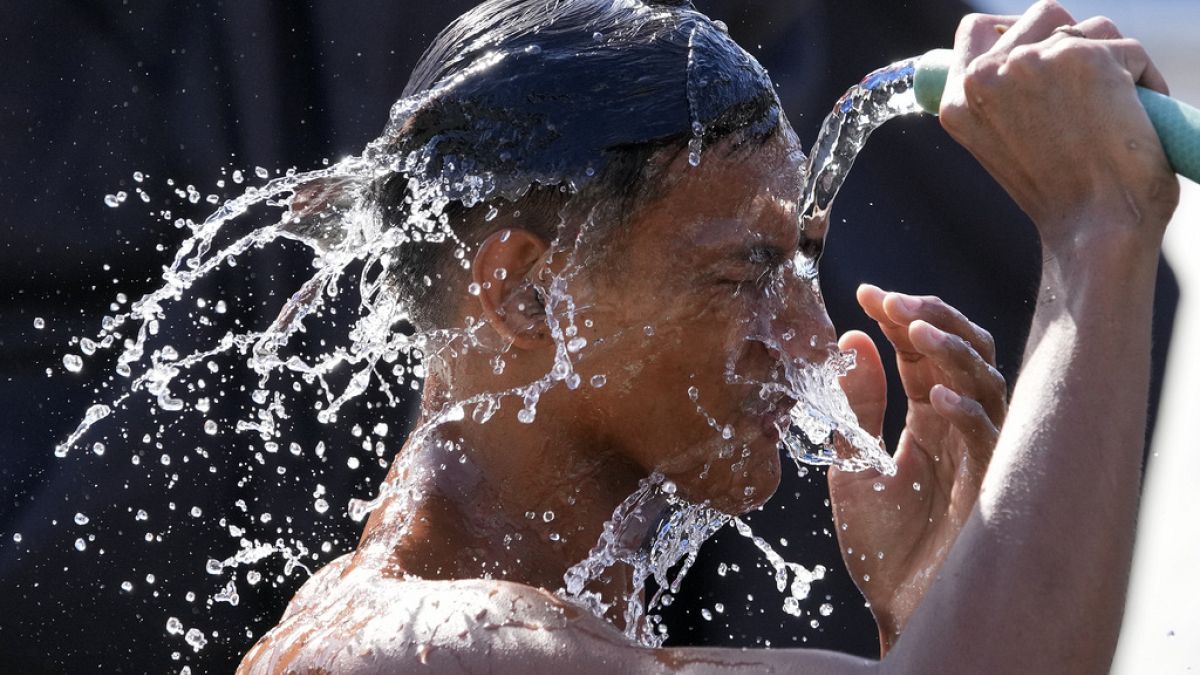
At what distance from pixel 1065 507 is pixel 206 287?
2.48 m

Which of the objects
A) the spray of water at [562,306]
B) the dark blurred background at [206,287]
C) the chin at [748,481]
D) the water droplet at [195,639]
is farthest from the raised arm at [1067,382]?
the water droplet at [195,639]

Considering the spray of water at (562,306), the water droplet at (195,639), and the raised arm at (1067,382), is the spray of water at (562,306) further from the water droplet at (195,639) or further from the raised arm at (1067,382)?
the water droplet at (195,639)

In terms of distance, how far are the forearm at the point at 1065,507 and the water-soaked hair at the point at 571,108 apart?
59cm

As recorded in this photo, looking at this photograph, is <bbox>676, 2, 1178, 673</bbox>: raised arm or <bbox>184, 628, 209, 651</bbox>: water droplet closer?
<bbox>676, 2, 1178, 673</bbox>: raised arm

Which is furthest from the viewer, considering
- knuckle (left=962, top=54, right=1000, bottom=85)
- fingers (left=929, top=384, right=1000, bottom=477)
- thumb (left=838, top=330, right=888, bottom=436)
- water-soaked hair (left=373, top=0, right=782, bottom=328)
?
thumb (left=838, top=330, right=888, bottom=436)

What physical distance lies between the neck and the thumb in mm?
424

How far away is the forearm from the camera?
1328mm

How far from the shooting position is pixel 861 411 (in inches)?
86.4

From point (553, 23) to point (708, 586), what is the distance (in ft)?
5.89

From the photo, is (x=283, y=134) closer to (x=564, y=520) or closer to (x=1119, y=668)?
(x=564, y=520)

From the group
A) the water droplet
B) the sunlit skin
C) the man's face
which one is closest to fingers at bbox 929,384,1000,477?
the sunlit skin

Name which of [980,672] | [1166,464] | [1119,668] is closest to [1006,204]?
[1166,464]

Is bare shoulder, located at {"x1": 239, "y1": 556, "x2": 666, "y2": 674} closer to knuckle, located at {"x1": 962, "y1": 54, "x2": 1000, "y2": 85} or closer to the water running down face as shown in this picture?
the water running down face

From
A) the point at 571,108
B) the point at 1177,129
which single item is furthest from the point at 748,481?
the point at 1177,129
